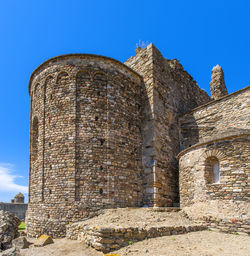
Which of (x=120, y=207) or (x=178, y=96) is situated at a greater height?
(x=178, y=96)

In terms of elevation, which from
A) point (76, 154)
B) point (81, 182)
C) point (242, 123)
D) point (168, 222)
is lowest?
point (168, 222)

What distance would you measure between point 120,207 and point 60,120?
4.66 metres

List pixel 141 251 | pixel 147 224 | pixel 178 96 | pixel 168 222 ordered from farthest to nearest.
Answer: pixel 178 96, pixel 168 222, pixel 147 224, pixel 141 251

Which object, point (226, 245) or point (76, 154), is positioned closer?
point (226, 245)

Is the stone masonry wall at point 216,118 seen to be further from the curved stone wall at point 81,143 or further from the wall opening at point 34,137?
the wall opening at point 34,137

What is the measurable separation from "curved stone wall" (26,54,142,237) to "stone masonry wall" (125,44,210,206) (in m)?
0.54

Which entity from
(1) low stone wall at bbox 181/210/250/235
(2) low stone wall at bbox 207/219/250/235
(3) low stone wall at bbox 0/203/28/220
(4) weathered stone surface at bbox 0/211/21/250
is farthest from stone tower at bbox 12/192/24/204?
(2) low stone wall at bbox 207/219/250/235

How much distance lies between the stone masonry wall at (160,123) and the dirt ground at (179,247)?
377cm

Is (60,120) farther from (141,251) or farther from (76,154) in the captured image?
(141,251)

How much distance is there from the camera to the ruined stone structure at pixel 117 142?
31.8 ft

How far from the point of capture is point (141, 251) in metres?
6.52

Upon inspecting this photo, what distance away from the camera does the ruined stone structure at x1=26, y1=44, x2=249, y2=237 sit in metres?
9.70

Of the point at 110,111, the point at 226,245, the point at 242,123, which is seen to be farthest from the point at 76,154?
the point at 242,123

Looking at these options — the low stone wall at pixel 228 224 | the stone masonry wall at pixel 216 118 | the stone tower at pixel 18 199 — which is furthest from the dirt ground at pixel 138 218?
the stone tower at pixel 18 199
